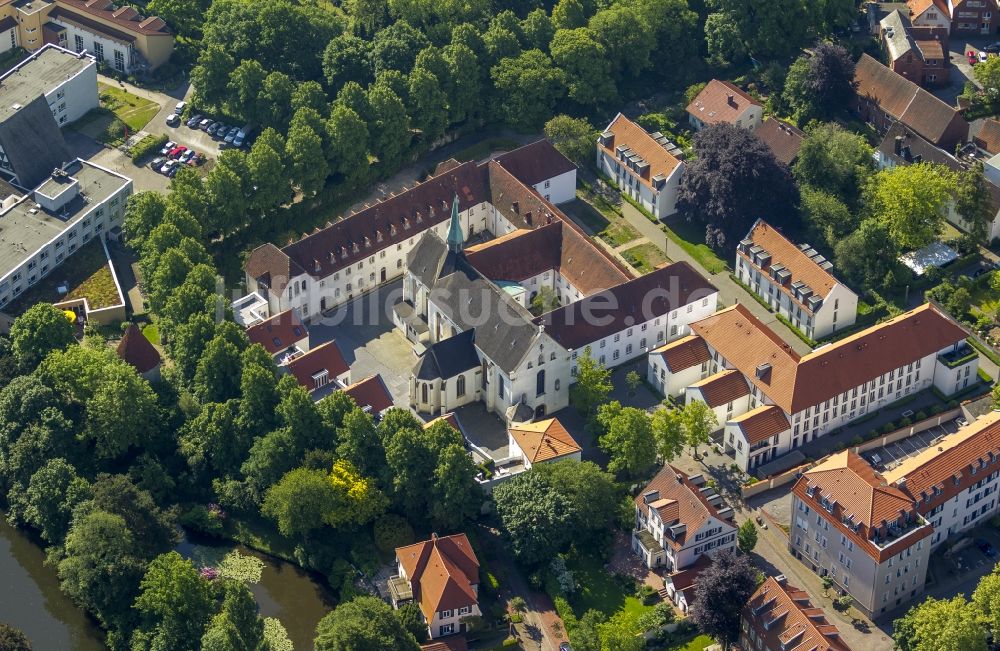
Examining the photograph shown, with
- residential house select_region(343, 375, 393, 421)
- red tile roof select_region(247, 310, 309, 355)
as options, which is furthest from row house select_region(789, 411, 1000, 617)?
red tile roof select_region(247, 310, 309, 355)

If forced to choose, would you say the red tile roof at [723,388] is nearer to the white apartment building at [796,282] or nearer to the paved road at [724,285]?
the paved road at [724,285]

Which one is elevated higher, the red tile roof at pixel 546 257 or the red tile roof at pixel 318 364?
the red tile roof at pixel 546 257

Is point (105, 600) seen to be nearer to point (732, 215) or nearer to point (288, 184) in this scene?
point (288, 184)

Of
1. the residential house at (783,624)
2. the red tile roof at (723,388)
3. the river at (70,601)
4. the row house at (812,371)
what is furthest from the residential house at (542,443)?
the residential house at (783,624)

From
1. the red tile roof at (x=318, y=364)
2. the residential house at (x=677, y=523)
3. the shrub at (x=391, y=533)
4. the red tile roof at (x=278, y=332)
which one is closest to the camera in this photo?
the residential house at (x=677, y=523)

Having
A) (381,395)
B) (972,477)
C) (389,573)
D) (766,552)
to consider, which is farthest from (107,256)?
(972,477)
